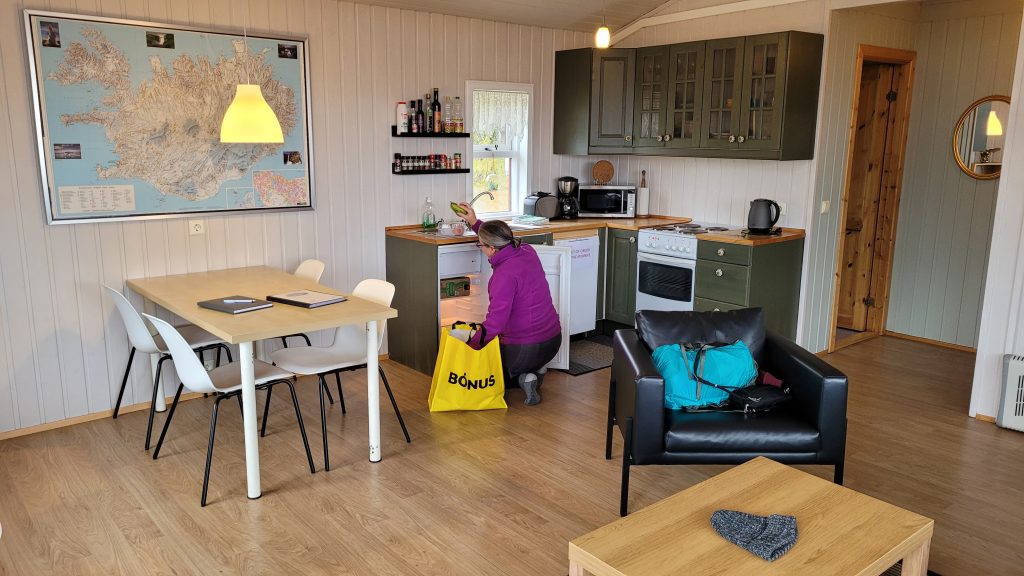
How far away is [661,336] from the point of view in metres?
3.48

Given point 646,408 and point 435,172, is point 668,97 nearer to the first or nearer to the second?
point 435,172

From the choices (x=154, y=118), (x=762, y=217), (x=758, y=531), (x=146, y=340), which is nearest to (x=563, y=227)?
(x=762, y=217)

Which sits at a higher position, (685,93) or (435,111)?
(685,93)

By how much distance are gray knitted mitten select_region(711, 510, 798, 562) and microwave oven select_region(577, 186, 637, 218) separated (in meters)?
4.01

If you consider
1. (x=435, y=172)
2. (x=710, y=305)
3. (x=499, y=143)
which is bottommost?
(x=710, y=305)

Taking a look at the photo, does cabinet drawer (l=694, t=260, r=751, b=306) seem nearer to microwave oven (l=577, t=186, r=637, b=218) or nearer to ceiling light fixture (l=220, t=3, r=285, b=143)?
microwave oven (l=577, t=186, r=637, b=218)

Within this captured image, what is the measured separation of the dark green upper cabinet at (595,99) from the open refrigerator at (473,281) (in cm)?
131

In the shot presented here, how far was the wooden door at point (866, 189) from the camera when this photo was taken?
5.80 m

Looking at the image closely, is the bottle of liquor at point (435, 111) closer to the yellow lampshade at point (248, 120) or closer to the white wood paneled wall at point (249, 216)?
the white wood paneled wall at point (249, 216)

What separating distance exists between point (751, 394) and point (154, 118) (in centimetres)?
338

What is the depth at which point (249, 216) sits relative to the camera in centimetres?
458

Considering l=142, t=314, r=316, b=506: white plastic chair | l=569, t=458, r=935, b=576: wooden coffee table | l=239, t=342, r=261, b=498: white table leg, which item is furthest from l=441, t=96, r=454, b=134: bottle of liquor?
l=569, t=458, r=935, b=576: wooden coffee table

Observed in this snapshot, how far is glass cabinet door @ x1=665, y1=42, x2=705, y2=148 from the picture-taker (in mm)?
5359

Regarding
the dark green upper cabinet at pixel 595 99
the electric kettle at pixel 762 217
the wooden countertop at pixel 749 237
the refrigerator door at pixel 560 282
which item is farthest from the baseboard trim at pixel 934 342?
Answer: the refrigerator door at pixel 560 282
